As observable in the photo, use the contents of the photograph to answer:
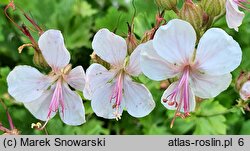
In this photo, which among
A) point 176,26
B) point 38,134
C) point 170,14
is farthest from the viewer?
point 38,134

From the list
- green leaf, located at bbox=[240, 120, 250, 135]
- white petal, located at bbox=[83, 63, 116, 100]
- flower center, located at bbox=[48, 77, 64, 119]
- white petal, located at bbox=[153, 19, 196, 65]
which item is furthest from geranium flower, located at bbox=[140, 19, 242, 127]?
green leaf, located at bbox=[240, 120, 250, 135]

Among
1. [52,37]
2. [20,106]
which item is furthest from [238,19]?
[20,106]

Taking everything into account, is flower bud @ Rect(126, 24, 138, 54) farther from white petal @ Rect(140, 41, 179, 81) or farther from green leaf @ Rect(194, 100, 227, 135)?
green leaf @ Rect(194, 100, 227, 135)

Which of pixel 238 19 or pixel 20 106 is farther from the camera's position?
pixel 20 106

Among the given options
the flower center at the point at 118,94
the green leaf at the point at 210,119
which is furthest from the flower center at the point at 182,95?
the green leaf at the point at 210,119

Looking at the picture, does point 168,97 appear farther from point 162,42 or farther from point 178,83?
point 162,42

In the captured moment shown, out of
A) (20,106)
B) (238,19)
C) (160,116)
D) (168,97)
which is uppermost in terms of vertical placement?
(238,19)
